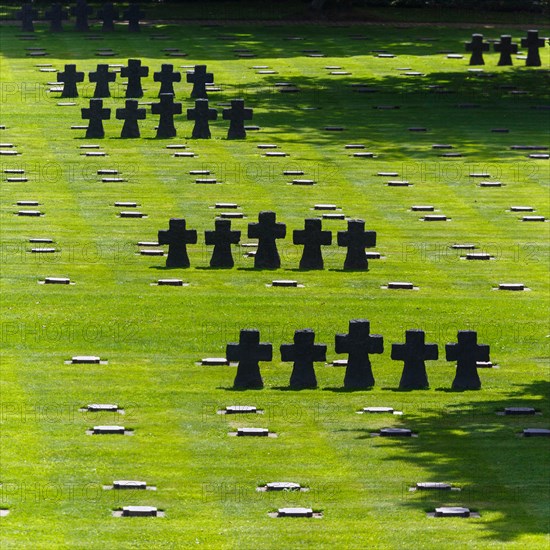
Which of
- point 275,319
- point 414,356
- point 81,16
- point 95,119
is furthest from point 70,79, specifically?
point 414,356

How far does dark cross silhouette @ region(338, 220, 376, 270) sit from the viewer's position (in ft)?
142

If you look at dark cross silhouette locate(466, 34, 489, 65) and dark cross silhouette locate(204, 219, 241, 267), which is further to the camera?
dark cross silhouette locate(466, 34, 489, 65)

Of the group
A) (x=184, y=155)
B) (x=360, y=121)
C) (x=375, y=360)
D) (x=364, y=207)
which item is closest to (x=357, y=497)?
(x=375, y=360)

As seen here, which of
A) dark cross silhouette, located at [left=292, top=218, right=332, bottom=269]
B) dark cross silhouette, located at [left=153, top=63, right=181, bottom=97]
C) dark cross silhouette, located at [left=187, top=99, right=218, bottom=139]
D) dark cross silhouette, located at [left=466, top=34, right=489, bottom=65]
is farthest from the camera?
dark cross silhouette, located at [left=466, top=34, right=489, bottom=65]

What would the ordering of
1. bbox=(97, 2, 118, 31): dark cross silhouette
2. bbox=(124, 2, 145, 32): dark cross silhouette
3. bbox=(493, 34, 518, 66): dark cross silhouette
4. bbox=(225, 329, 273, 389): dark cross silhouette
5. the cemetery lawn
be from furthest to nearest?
bbox=(97, 2, 118, 31): dark cross silhouette < bbox=(124, 2, 145, 32): dark cross silhouette < bbox=(493, 34, 518, 66): dark cross silhouette < bbox=(225, 329, 273, 389): dark cross silhouette < the cemetery lawn

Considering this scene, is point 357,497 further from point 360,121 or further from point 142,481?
point 360,121

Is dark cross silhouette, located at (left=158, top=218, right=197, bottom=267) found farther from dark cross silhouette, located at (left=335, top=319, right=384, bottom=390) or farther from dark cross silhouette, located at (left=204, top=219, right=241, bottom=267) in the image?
dark cross silhouette, located at (left=335, top=319, right=384, bottom=390)

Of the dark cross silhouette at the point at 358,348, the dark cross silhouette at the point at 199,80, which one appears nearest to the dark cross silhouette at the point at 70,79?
the dark cross silhouette at the point at 199,80

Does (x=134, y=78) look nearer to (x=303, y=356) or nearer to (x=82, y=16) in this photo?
(x=82, y=16)

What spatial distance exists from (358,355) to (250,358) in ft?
5.96

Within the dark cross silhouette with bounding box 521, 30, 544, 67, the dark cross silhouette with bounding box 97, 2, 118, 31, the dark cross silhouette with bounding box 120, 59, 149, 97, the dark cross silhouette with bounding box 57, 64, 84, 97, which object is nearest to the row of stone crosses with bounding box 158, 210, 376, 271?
the dark cross silhouette with bounding box 120, 59, 149, 97

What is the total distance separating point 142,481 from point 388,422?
5.18 m

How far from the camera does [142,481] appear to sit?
28.9 metres

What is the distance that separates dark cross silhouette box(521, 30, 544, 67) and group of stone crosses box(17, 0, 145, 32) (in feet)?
53.5
